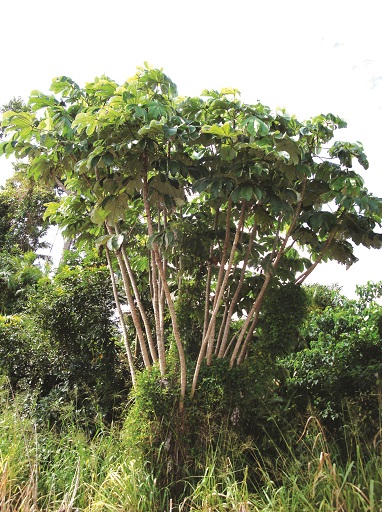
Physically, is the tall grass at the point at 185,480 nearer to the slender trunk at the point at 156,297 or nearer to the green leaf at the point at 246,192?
the slender trunk at the point at 156,297

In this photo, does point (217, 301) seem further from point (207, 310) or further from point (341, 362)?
point (341, 362)

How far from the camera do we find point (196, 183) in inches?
142

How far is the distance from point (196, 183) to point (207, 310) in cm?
106

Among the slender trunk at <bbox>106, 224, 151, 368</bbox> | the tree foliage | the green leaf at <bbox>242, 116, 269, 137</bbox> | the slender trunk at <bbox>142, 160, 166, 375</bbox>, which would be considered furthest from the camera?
the tree foliage

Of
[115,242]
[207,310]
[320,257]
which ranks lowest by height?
[207,310]

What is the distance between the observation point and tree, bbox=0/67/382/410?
135 inches

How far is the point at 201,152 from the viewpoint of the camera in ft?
12.5

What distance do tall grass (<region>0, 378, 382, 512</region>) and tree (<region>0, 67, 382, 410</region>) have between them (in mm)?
625

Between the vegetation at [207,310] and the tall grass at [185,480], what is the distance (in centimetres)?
2

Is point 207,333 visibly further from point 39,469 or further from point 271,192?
point 39,469

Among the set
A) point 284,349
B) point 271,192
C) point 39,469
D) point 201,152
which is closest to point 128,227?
point 201,152

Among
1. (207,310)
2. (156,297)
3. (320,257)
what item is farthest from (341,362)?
(156,297)

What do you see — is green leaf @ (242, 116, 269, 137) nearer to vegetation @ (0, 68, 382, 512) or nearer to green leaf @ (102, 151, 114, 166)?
vegetation @ (0, 68, 382, 512)

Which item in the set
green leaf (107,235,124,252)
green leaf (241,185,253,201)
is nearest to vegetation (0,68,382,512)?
green leaf (241,185,253,201)
